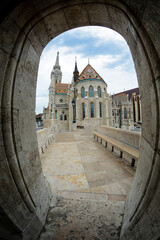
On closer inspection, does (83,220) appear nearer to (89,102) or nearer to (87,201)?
(87,201)

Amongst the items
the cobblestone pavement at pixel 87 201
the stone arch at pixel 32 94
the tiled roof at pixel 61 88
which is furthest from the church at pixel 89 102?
the stone arch at pixel 32 94

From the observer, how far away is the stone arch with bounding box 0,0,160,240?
837 mm

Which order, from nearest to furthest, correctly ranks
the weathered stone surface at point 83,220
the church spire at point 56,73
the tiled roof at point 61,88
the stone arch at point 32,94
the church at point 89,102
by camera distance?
the stone arch at point 32,94 → the weathered stone surface at point 83,220 → the church at point 89,102 → the tiled roof at point 61,88 → the church spire at point 56,73

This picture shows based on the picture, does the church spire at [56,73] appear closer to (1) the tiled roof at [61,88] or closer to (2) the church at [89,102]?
(1) the tiled roof at [61,88]

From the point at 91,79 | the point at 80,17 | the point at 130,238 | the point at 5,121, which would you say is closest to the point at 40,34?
the point at 80,17

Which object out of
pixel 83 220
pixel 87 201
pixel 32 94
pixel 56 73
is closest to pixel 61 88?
pixel 56 73

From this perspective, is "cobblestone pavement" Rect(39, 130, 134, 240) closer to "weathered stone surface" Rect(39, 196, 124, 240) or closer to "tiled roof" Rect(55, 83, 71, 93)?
"weathered stone surface" Rect(39, 196, 124, 240)

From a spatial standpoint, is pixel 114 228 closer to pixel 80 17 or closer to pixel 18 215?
pixel 18 215

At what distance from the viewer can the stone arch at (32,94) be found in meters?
0.84

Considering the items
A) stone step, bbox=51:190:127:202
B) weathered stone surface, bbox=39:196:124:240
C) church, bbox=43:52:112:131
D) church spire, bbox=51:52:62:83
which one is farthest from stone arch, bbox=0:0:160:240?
church spire, bbox=51:52:62:83

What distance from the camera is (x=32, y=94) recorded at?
1402mm

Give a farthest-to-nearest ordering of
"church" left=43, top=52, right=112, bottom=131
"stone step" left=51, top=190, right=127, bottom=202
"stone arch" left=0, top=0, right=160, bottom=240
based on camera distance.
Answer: "church" left=43, top=52, right=112, bottom=131 < "stone step" left=51, top=190, right=127, bottom=202 < "stone arch" left=0, top=0, right=160, bottom=240

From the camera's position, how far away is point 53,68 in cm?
3656

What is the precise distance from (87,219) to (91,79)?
23.7 meters
